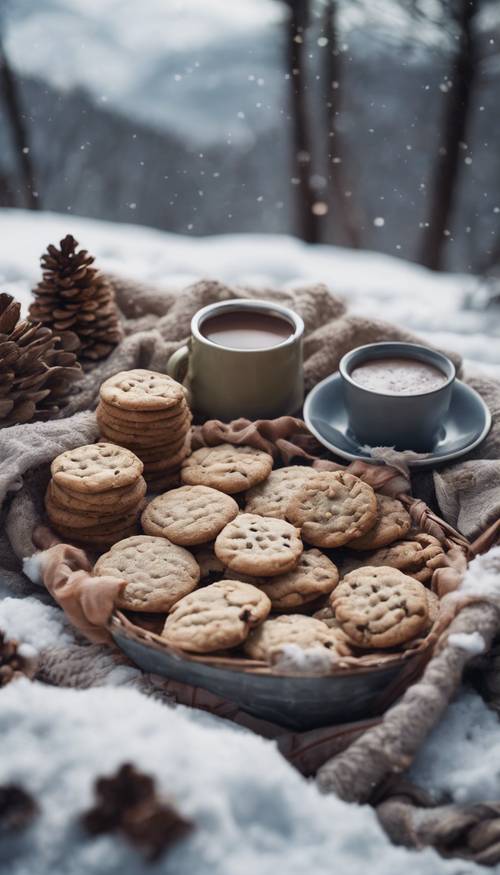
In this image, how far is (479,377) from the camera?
1.42 m

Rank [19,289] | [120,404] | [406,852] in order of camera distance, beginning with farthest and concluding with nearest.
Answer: [19,289]
[120,404]
[406,852]

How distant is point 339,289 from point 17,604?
1.00 metres

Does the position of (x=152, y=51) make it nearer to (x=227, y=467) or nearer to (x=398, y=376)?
(x=398, y=376)

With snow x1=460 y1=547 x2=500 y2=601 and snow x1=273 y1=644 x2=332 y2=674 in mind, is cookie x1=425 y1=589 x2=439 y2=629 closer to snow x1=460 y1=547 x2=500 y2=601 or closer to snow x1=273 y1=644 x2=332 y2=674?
snow x1=460 y1=547 x2=500 y2=601

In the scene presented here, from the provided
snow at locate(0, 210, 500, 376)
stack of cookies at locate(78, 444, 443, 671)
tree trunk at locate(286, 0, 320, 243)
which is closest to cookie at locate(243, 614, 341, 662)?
stack of cookies at locate(78, 444, 443, 671)

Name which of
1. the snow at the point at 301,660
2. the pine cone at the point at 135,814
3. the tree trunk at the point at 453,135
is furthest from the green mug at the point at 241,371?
the tree trunk at the point at 453,135

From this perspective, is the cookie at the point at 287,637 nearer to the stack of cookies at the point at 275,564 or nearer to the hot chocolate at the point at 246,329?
the stack of cookies at the point at 275,564

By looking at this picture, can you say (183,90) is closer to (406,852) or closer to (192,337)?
(192,337)

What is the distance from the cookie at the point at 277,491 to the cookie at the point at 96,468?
151mm

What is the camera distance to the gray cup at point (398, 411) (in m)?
1.23

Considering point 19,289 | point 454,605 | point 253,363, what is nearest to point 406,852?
point 454,605

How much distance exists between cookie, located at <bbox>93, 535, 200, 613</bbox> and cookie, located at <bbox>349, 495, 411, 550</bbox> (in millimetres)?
197

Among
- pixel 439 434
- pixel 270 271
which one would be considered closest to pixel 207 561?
pixel 439 434

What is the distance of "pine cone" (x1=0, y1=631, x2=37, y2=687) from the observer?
0.96 metres
